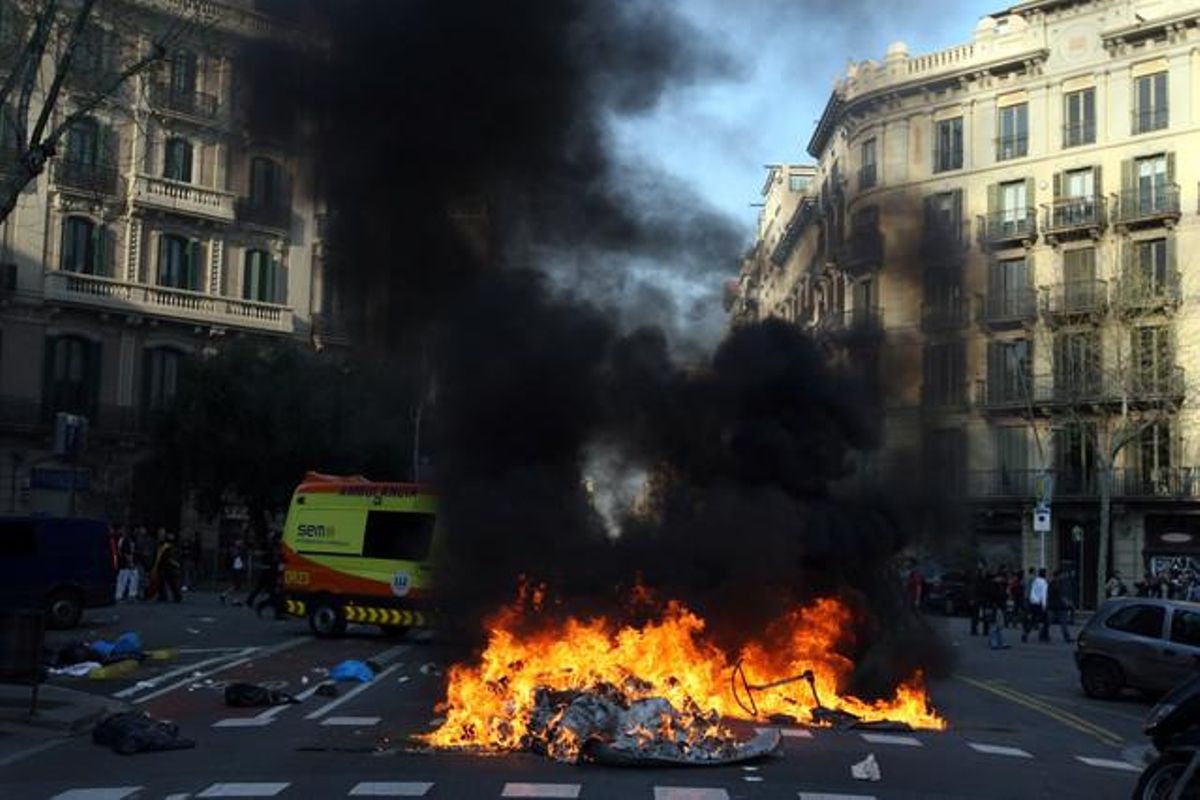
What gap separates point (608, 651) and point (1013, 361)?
1730 centimetres

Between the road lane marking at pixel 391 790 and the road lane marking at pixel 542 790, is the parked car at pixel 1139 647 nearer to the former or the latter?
the road lane marking at pixel 542 790

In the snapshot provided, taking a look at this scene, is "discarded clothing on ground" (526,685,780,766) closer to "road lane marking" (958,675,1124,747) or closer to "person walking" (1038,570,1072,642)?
"road lane marking" (958,675,1124,747)

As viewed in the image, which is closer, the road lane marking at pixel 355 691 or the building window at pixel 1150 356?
the road lane marking at pixel 355 691

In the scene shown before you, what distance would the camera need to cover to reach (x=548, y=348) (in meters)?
14.1

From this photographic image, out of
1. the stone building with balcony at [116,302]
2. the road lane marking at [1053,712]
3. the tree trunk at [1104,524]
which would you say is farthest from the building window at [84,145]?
the tree trunk at [1104,524]

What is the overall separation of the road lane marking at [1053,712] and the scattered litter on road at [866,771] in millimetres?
3990

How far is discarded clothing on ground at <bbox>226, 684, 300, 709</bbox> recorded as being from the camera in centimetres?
1271

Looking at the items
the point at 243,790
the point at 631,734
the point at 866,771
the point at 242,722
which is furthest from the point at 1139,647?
the point at 243,790

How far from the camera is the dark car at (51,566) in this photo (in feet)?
69.7

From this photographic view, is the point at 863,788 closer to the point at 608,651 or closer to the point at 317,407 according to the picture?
the point at 608,651

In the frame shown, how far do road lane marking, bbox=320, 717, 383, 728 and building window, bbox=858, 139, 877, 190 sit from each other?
8.44 meters

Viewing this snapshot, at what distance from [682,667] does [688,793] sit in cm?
381

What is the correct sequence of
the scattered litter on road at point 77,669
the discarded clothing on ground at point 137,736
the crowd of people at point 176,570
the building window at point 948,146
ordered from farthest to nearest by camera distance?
the crowd of people at point 176,570
the building window at point 948,146
the scattered litter on road at point 77,669
the discarded clothing on ground at point 137,736

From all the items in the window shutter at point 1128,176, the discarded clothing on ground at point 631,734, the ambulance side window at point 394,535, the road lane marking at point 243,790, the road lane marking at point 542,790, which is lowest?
the road lane marking at point 243,790
